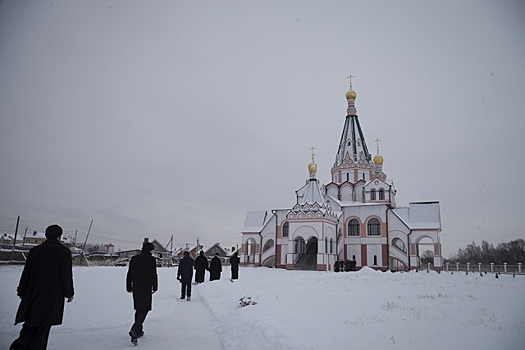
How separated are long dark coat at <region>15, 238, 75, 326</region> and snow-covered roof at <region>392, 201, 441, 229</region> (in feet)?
111

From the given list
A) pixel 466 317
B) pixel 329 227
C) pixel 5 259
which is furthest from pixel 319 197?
pixel 466 317

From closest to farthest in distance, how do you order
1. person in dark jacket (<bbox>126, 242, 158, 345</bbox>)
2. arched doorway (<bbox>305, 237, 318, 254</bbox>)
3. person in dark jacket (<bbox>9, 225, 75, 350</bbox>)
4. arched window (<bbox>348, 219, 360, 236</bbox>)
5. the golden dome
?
person in dark jacket (<bbox>9, 225, 75, 350</bbox>) → person in dark jacket (<bbox>126, 242, 158, 345</bbox>) → arched window (<bbox>348, 219, 360, 236</bbox>) → arched doorway (<bbox>305, 237, 318, 254</bbox>) → the golden dome

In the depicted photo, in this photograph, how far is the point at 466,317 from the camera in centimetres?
676

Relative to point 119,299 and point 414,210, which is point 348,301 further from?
point 414,210

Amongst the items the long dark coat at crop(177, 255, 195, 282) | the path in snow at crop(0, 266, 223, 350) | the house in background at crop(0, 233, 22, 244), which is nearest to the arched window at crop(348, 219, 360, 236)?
the long dark coat at crop(177, 255, 195, 282)

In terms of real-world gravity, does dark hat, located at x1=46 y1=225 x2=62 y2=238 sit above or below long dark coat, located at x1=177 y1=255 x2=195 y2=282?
above

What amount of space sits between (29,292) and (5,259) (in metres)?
23.6

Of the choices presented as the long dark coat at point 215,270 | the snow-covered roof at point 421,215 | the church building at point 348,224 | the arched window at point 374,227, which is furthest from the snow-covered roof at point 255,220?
the long dark coat at point 215,270

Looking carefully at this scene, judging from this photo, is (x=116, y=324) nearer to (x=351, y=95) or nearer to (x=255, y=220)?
(x=255, y=220)

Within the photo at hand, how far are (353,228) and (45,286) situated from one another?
1339 inches

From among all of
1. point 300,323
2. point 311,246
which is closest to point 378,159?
point 311,246

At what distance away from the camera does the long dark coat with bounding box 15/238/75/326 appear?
493 centimetres

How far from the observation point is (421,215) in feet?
116

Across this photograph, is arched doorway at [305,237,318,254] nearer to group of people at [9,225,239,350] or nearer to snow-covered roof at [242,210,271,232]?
snow-covered roof at [242,210,271,232]
